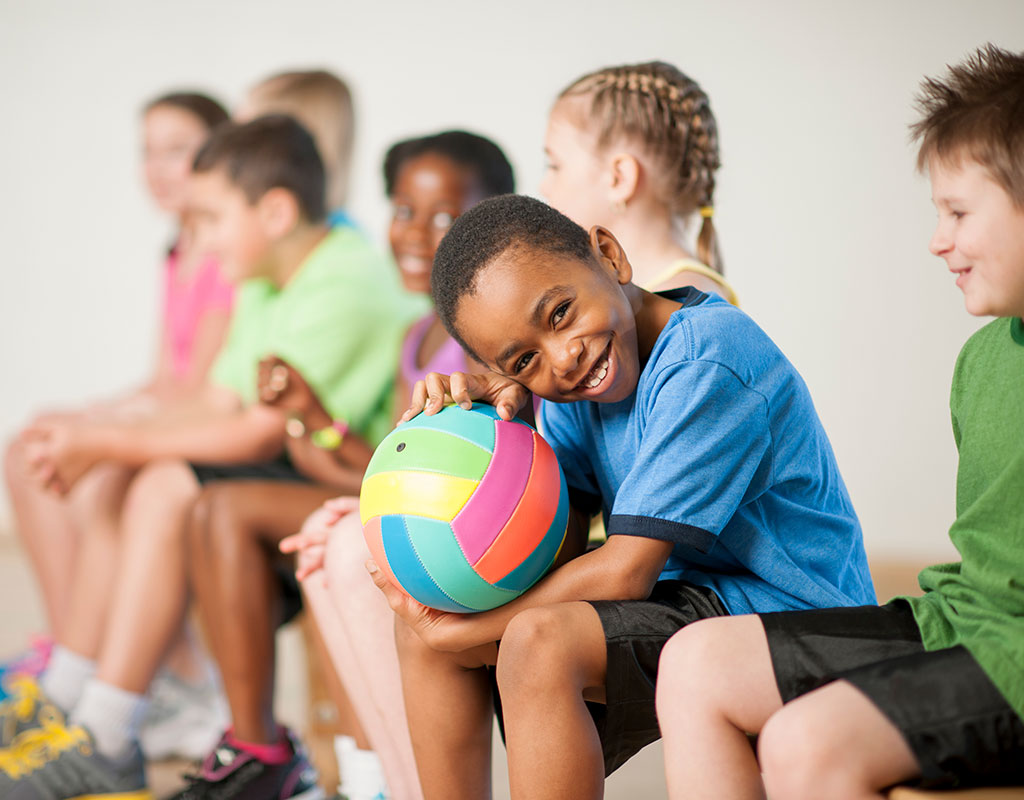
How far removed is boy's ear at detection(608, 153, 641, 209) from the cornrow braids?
0.04 metres

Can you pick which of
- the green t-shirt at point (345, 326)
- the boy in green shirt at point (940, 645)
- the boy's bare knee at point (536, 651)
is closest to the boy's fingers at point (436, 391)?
the boy's bare knee at point (536, 651)

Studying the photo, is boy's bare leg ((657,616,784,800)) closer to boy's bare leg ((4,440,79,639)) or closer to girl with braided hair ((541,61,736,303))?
girl with braided hair ((541,61,736,303))

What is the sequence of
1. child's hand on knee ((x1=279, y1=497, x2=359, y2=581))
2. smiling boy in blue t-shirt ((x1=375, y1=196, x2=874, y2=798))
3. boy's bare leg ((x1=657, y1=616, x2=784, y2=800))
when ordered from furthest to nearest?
child's hand on knee ((x1=279, y1=497, x2=359, y2=581)) → smiling boy in blue t-shirt ((x1=375, y1=196, x2=874, y2=798)) → boy's bare leg ((x1=657, y1=616, x2=784, y2=800))

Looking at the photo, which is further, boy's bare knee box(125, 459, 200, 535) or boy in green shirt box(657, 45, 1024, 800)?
boy's bare knee box(125, 459, 200, 535)

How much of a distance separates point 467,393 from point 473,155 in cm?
113

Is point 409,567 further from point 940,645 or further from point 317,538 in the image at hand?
point 940,645

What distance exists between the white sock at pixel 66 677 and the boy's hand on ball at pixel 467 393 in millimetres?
1376

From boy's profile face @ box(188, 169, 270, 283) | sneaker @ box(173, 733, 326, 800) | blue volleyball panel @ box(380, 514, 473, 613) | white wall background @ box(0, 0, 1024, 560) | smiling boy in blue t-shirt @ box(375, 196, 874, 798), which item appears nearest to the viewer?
smiling boy in blue t-shirt @ box(375, 196, 874, 798)

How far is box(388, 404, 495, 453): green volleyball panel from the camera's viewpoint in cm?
139

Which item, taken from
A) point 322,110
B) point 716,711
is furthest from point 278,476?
point 716,711

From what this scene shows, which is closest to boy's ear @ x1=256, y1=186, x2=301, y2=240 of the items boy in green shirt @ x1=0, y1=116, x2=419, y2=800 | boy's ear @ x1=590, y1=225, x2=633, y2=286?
boy in green shirt @ x1=0, y1=116, x2=419, y2=800

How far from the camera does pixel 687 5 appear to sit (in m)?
3.59

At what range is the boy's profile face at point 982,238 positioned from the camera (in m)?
1.18

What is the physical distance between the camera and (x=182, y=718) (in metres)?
2.64
